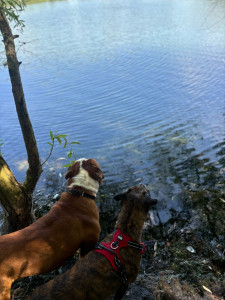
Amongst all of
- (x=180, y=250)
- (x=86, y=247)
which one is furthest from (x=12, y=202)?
(x=180, y=250)

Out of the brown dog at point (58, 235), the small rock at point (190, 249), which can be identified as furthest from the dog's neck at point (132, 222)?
the small rock at point (190, 249)

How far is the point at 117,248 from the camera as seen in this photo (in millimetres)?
2756

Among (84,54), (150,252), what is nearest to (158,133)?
(150,252)

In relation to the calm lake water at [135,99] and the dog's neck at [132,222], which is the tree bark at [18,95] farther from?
the dog's neck at [132,222]

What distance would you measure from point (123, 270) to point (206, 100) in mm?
6731

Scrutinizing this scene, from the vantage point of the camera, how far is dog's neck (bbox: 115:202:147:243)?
117 inches

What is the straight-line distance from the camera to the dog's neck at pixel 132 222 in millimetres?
2977

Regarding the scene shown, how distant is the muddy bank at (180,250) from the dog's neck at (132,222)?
1.97 ft

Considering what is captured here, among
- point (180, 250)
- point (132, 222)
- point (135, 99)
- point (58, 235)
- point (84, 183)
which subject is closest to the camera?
point (58, 235)

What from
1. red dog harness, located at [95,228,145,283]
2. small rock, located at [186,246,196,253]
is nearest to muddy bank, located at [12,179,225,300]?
small rock, located at [186,246,196,253]

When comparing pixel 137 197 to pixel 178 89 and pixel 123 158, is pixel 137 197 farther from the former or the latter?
pixel 178 89

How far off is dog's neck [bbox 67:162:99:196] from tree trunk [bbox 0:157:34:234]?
24.5 inches

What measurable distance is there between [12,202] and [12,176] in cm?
32

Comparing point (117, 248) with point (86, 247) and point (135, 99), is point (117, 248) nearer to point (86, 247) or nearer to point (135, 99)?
point (86, 247)
